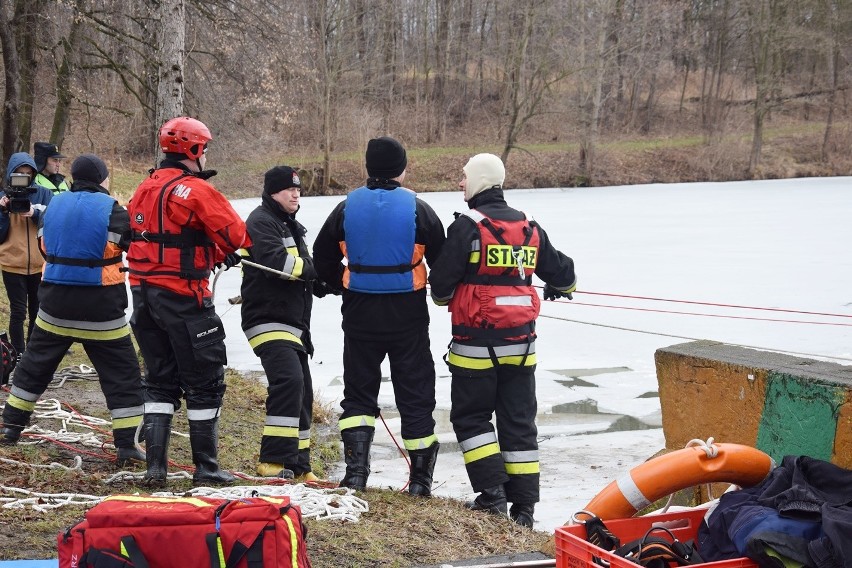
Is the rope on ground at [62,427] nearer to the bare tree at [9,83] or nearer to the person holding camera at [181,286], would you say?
the person holding camera at [181,286]

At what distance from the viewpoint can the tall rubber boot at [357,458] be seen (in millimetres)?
5516

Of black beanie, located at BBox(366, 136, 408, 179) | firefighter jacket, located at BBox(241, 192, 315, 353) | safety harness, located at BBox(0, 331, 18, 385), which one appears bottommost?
safety harness, located at BBox(0, 331, 18, 385)

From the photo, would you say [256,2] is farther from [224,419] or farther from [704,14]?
[704,14]

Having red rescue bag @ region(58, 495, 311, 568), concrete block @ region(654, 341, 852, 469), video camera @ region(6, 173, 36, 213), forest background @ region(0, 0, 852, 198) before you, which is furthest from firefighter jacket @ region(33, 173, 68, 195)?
forest background @ region(0, 0, 852, 198)

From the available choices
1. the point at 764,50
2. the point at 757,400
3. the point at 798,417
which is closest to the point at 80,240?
the point at 757,400

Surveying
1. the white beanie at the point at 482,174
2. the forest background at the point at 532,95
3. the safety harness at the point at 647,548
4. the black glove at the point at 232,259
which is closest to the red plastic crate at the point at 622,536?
the safety harness at the point at 647,548

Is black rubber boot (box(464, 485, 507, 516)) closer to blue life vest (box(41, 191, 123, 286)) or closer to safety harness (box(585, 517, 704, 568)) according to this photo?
safety harness (box(585, 517, 704, 568))

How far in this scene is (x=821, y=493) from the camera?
11.2 feet

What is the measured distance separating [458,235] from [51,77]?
1280 centimetres

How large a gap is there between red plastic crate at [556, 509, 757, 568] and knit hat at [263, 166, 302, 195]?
2935mm

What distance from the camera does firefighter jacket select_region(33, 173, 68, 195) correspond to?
27.6 feet

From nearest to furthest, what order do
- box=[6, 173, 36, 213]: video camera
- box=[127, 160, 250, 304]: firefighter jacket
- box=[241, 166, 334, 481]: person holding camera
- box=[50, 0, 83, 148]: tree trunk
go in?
1. box=[127, 160, 250, 304]: firefighter jacket
2. box=[241, 166, 334, 481]: person holding camera
3. box=[6, 173, 36, 213]: video camera
4. box=[50, 0, 83, 148]: tree trunk

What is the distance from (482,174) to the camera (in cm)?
554

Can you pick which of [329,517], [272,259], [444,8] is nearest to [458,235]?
[272,259]
